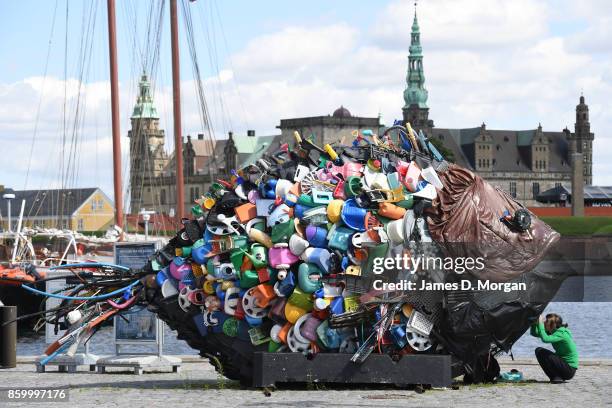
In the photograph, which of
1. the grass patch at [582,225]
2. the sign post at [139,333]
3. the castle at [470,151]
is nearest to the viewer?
the sign post at [139,333]

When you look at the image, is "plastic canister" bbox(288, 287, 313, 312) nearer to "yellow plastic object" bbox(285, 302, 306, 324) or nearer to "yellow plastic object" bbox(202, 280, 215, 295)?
"yellow plastic object" bbox(285, 302, 306, 324)

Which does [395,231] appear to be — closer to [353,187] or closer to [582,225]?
[353,187]

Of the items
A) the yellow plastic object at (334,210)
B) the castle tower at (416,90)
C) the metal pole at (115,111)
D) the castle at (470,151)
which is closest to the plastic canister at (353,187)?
the yellow plastic object at (334,210)

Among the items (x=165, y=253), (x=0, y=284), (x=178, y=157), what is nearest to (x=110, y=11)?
(x=178, y=157)

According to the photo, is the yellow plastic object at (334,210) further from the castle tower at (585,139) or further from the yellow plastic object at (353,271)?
the castle tower at (585,139)

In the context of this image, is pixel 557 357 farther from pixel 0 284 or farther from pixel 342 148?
pixel 0 284

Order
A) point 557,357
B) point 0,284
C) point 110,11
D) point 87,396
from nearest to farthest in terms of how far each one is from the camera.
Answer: point 87,396, point 557,357, point 0,284, point 110,11

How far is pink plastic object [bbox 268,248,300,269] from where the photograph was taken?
1398 centimetres

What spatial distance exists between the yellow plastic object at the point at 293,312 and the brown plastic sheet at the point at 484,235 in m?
1.57

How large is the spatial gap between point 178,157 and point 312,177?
117ft

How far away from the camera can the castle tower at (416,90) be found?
178 m

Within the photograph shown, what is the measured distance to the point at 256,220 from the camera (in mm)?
14414

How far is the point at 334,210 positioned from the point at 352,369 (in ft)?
5.37

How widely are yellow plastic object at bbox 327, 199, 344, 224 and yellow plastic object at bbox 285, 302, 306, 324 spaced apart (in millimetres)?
969
